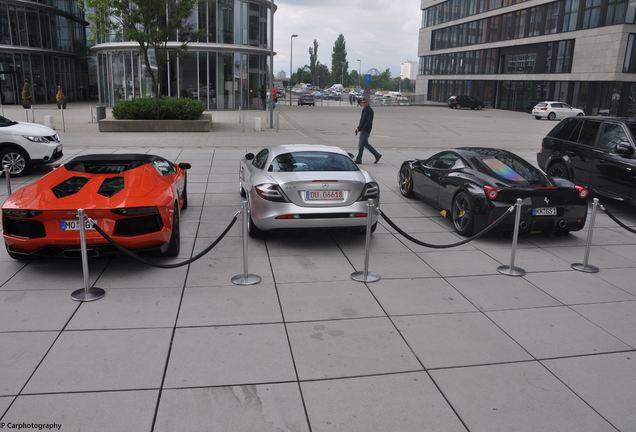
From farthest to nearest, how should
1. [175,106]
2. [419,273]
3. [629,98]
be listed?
[629,98]
[175,106]
[419,273]

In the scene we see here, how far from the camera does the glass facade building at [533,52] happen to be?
43375 mm

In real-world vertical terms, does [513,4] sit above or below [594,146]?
above

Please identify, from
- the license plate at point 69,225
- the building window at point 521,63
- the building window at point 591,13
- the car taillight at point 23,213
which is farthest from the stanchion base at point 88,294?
the building window at point 521,63

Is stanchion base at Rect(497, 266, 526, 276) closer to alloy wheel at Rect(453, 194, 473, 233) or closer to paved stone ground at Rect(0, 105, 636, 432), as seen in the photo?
paved stone ground at Rect(0, 105, 636, 432)

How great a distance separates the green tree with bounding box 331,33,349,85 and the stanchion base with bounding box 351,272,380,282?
457ft

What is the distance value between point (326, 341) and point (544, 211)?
4.63m

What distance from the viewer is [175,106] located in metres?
23.4

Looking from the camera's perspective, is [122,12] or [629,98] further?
[629,98]

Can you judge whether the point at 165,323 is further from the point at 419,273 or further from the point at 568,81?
the point at 568,81

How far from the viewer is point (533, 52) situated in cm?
5372

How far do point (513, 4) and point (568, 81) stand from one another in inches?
547

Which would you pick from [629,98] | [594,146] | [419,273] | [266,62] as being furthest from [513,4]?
[419,273]

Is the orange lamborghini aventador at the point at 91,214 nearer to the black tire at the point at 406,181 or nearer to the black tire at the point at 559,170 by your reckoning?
the black tire at the point at 406,181

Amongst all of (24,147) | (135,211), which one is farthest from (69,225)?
(24,147)
